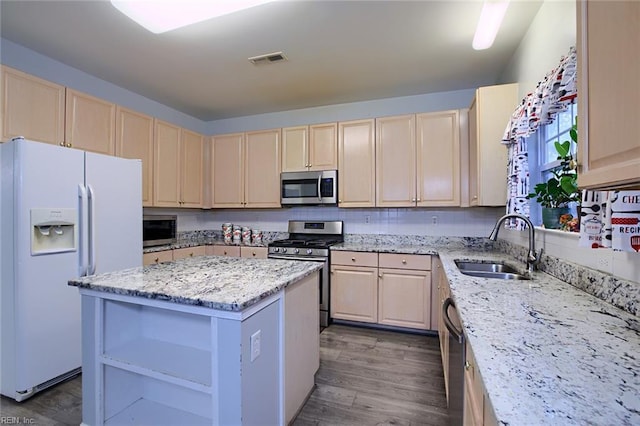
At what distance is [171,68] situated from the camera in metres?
2.79

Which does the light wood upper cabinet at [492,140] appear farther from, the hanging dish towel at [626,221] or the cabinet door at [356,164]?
the hanging dish towel at [626,221]

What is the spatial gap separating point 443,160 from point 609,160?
2.51 m

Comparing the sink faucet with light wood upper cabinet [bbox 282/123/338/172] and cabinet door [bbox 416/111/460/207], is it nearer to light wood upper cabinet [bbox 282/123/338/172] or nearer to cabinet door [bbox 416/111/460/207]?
cabinet door [bbox 416/111/460/207]

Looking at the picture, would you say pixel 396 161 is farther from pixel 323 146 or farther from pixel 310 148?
pixel 310 148

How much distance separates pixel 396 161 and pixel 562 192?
1793 millimetres

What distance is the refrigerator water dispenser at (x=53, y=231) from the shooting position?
6.48ft

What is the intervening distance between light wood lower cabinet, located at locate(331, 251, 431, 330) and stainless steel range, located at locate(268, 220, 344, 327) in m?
0.09

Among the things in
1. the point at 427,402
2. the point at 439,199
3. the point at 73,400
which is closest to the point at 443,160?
the point at 439,199

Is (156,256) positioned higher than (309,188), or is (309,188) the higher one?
(309,188)

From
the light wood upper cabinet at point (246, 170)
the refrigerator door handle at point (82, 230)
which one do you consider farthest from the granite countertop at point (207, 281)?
the light wood upper cabinet at point (246, 170)

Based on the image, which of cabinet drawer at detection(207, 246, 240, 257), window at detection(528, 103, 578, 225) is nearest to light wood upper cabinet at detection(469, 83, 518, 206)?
window at detection(528, 103, 578, 225)

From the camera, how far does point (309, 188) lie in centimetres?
356

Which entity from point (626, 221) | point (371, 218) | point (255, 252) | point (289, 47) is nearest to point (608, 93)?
point (626, 221)

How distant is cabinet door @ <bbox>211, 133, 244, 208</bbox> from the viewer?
13.0 ft
